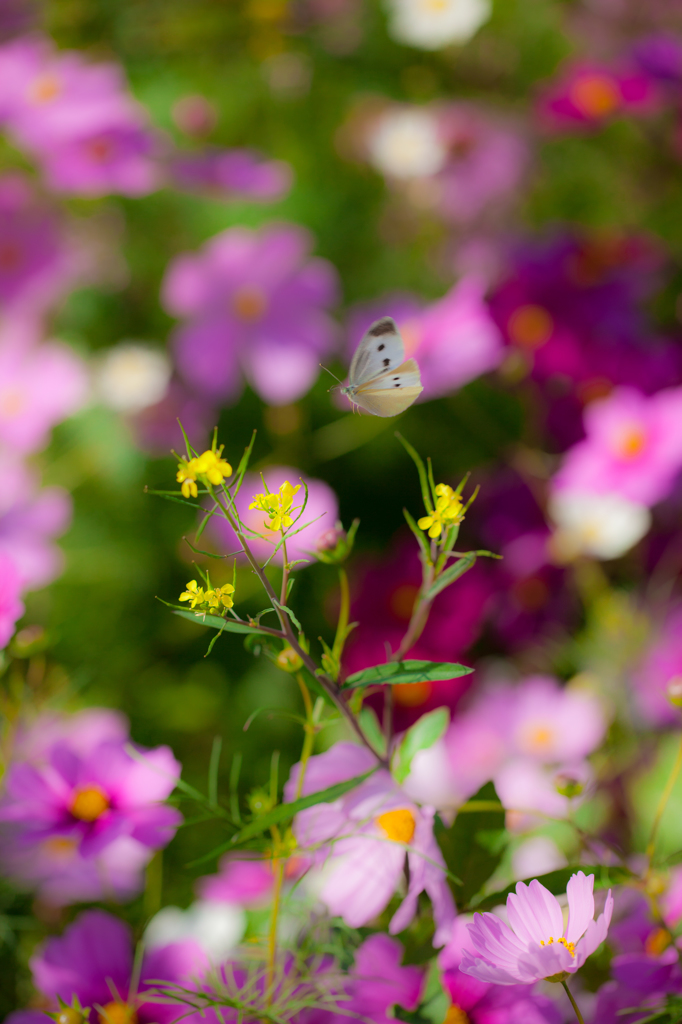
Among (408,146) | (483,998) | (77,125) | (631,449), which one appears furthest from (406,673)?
Result: (408,146)

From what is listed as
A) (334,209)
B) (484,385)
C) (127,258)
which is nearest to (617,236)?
(484,385)

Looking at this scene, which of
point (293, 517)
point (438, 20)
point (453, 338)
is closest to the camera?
point (293, 517)

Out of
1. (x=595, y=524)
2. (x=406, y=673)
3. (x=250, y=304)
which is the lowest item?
(x=595, y=524)

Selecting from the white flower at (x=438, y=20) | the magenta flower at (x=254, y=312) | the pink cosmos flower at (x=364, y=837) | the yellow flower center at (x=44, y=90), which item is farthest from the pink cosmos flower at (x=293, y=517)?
the white flower at (x=438, y=20)

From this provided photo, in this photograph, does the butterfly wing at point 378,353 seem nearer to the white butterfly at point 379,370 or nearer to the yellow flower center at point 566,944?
the white butterfly at point 379,370

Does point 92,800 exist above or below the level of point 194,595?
below

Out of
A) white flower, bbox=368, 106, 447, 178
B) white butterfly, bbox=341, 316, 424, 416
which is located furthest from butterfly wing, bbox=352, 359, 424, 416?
white flower, bbox=368, 106, 447, 178

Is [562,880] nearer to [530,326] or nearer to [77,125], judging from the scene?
[530,326]

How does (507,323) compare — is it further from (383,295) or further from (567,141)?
(567,141)
